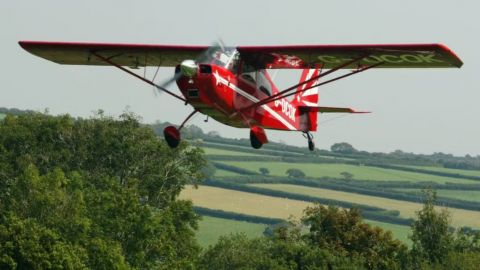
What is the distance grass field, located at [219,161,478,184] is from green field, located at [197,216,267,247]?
26.1m

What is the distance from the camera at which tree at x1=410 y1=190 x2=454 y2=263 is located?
72438mm

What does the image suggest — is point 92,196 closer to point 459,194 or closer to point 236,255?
point 236,255

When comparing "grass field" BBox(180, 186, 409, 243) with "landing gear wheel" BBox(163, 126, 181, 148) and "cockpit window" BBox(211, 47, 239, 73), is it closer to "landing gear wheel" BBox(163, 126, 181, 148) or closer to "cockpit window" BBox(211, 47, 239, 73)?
"landing gear wheel" BBox(163, 126, 181, 148)

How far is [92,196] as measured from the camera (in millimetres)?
61250

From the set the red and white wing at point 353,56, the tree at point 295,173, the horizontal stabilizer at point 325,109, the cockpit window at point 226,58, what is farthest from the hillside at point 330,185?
the cockpit window at point 226,58

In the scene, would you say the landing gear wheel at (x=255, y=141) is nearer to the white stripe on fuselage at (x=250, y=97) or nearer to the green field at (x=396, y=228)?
the white stripe on fuselage at (x=250, y=97)

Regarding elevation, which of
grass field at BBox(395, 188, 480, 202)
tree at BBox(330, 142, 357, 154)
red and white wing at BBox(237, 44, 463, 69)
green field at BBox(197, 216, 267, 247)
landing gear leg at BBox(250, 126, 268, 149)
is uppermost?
tree at BBox(330, 142, 357, 154)

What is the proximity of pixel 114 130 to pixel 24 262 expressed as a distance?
107 feet

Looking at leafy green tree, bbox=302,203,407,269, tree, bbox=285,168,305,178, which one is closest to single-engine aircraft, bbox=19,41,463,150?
leafy green tree, bbox=302,203,407,269

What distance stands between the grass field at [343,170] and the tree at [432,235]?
68944 millimetres

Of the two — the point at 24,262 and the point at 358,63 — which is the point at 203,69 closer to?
the point at 358,63

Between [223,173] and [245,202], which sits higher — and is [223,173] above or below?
above

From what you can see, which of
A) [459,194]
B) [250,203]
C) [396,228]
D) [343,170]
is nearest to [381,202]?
[396,228]

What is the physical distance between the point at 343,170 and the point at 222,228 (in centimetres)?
4384
